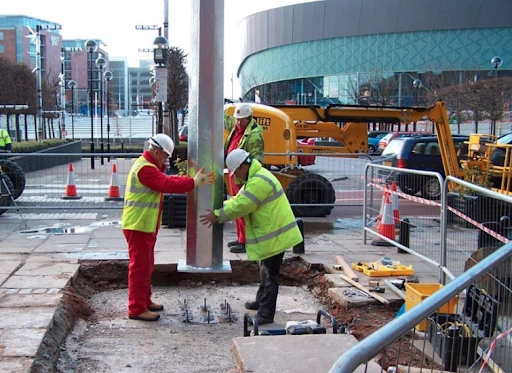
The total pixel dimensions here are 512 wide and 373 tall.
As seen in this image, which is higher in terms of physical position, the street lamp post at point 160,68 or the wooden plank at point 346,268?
the street lamp post at point 160,68

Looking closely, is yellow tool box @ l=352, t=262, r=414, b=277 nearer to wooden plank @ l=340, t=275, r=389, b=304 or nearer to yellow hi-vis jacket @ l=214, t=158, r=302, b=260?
wooden plank @ l=340, t=275, r=389, b=304

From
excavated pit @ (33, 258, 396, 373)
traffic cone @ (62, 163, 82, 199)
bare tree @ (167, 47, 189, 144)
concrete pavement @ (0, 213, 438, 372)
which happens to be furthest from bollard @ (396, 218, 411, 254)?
bare tree @ (167, 47, 189, 144)

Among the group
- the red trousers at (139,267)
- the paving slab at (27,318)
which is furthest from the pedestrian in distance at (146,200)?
the paving slab at (27,318)

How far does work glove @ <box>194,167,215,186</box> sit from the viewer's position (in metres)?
6.18

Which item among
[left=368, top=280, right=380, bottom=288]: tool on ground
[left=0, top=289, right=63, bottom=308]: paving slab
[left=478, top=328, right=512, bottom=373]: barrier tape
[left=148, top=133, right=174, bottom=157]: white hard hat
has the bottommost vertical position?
[left=368, top=280, right=380, bottom=288]: tool on ground

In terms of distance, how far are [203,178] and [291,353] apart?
2.19 meters

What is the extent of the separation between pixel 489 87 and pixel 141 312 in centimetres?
2922

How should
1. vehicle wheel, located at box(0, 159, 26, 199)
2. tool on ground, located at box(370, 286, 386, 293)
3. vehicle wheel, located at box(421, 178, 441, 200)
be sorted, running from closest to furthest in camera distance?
1. tool on ground, located at box(370, 286, 386, 293)
2. vehicle wheel, located at box(421, 178, 441, 200)
3. vehicle wheel, located at box(0, 159, 26, 199)

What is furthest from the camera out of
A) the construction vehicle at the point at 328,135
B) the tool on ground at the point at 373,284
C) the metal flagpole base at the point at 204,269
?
the construction vehicle at the point at 328,135

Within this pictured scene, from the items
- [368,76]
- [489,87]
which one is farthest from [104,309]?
[368,76]

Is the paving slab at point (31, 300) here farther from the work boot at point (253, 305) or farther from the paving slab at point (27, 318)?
the work boot at point (253, 305)

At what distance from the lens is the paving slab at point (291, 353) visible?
4391 millimetres

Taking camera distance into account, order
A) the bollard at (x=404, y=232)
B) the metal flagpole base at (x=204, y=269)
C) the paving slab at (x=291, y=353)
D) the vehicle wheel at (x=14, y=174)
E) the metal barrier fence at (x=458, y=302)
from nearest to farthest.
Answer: the metal barrier fence at (x=458, y=302) < the paving slab at (x=291, y=353) < the metal flagpole base at (x=204, y=269) < the bollard at (x=404, y=232) < the vehicle wheel at (x=14, y=174)

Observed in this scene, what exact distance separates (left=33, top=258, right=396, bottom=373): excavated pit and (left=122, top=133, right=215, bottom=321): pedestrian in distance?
1.61ft
